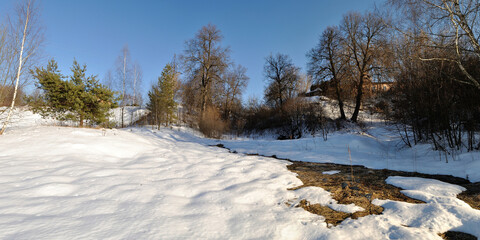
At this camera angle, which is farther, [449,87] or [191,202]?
[449,87]

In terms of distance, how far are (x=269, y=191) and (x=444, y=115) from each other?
21.0 ft

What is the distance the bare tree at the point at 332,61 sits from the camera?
17.0 meters

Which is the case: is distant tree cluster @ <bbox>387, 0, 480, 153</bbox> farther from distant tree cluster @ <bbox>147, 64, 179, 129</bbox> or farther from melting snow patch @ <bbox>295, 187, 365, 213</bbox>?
distant tree cluster @ <bbox>147, 64, 179, 129</bbox>

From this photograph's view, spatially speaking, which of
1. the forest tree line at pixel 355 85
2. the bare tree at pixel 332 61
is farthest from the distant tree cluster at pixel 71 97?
the bare tree at pixel 332 61

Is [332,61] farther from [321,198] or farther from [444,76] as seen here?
[321,198]

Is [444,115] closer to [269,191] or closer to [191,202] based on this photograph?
[269,191]

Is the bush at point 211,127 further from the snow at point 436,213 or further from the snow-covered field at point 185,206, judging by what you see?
the snow at point 436,213

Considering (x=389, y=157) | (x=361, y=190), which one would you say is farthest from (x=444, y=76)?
(x=361, y=190)

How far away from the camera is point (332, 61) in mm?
17281

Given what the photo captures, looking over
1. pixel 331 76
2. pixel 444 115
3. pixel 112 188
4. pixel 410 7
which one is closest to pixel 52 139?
pixel 112 188

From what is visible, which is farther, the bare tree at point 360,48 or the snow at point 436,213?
the bare tree at point 360,48

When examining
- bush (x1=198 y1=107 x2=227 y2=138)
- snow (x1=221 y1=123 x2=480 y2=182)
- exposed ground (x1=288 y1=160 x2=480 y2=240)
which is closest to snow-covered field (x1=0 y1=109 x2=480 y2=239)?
exposed ground (x1=288 y1=160 x2=480 y2=240)

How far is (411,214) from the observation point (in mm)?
2186

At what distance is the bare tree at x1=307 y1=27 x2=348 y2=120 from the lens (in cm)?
1702
